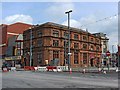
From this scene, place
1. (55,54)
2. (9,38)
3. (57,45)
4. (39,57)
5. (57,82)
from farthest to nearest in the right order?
(9,38)
(57,45)
(39,57)
(55,54)
(57,82)

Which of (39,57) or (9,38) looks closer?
(39,57)

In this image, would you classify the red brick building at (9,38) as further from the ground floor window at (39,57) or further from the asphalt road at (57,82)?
the asphalt road at (57,82)

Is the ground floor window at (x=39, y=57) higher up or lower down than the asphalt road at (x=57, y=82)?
higher up

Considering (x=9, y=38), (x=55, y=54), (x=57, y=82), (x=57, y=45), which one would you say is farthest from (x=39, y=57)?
(x=57, y=82)

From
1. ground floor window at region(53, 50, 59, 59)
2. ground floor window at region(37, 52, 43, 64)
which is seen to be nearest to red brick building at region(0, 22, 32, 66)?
ground floor window at region(37, 52, 43, 64)

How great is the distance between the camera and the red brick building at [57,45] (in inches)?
3157

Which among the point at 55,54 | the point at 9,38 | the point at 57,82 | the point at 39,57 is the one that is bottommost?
the point at 57,82

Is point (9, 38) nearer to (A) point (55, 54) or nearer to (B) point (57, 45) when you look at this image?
(B) point (57, 45)

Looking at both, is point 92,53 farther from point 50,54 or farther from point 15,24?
point 15,24

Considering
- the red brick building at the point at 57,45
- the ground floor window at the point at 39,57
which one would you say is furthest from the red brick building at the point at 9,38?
the ground floor window at the point at 39,57

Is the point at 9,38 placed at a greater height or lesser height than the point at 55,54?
greater

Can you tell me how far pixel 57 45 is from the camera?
82.8 metres

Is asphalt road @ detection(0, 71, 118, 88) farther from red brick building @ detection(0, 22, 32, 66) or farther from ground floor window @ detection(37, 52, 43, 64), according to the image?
red brick building @ detection(0, 22, 32, 66)

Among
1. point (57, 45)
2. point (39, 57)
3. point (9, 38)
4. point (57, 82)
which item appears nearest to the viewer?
point (57, 82)
